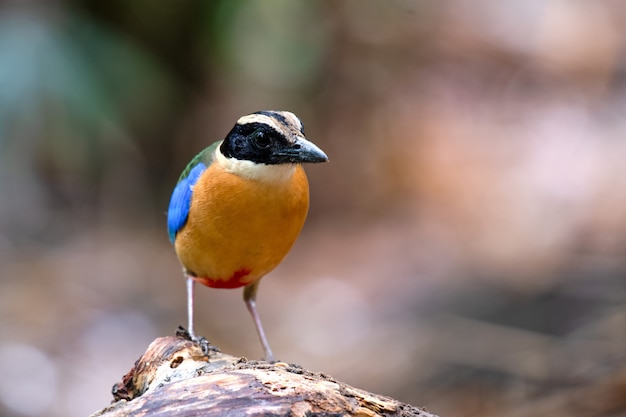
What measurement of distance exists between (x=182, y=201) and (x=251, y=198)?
26.9 inches

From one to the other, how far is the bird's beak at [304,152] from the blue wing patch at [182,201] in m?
0.77

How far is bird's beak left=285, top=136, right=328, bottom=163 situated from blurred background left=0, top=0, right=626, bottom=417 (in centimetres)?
424

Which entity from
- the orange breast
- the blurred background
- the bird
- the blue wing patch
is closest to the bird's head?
the bird

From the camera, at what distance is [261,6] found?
10477 mm

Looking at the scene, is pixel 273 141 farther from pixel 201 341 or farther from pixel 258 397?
pixel 258 397

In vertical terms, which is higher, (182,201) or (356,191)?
(356,191)

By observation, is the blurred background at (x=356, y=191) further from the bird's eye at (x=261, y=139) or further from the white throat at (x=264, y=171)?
the bird's eye at (x=261, y=139)

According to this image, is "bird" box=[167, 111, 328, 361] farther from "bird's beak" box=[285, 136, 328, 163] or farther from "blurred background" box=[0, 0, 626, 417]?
"blurred background" box=[0, 0, 626, 417]

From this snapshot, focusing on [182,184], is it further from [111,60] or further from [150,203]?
[150,203]

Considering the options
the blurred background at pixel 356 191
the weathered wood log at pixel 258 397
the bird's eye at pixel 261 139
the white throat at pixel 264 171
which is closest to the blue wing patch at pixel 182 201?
the white throat at pixel 264 171

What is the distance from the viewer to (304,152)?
14.3 feet

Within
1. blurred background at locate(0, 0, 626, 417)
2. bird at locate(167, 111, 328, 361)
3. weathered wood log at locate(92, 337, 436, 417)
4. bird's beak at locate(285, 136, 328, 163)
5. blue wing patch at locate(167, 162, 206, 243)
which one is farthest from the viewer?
blurred background at locate(0, 0, 626, 417)

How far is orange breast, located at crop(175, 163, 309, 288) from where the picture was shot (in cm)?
454

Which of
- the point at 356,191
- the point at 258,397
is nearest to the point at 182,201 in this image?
the point at 258,397
